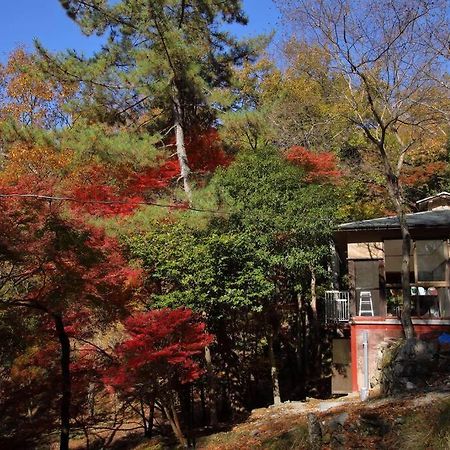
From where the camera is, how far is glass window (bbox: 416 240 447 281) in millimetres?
12672

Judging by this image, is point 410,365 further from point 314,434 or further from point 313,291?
point 313,291

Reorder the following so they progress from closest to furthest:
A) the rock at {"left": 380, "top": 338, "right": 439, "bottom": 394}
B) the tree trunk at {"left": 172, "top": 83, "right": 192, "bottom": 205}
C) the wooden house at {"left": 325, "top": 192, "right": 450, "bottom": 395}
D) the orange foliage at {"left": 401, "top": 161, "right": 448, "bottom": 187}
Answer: the rock at {"left": 380, "top": 338, "right": 439, "bottom": 394}, the wooden house at {"left": 325, "top": 192, "right": 450, "bottom": 395}, the tree trunk at {"left": 172, "top": 83, "right": 192, "bottom": 205}, the orange foliage at {"left": 401, "top": 161, "right": 448, "bottom": 187}

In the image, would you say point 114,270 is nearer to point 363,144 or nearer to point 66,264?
point 66,264

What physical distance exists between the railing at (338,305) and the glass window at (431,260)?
2107mm

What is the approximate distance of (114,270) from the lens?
10.3m

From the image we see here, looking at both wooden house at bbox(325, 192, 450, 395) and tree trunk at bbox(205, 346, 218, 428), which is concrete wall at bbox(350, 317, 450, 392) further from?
tree trunk at bbox(205, 346, 218, 428)

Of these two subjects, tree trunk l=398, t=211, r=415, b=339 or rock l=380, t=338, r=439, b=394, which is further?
tree trunk l=398, t=211, r=415, b=339

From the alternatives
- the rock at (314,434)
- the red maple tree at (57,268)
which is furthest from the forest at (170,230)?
the rock at (314,434)

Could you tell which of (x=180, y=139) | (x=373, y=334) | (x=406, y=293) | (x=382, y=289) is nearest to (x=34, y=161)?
(x=180, y=139)

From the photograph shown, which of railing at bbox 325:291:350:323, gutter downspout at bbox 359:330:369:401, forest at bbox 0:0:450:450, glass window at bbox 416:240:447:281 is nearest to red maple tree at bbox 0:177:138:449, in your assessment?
forest at bbox 0:0:450:450

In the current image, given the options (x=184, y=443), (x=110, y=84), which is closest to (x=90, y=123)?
(x=110, y=84)

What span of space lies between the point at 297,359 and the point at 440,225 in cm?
701

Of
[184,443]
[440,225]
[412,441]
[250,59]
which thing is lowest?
[184,443]

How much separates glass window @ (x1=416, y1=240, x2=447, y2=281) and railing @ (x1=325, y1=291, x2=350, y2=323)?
6.91 feet
